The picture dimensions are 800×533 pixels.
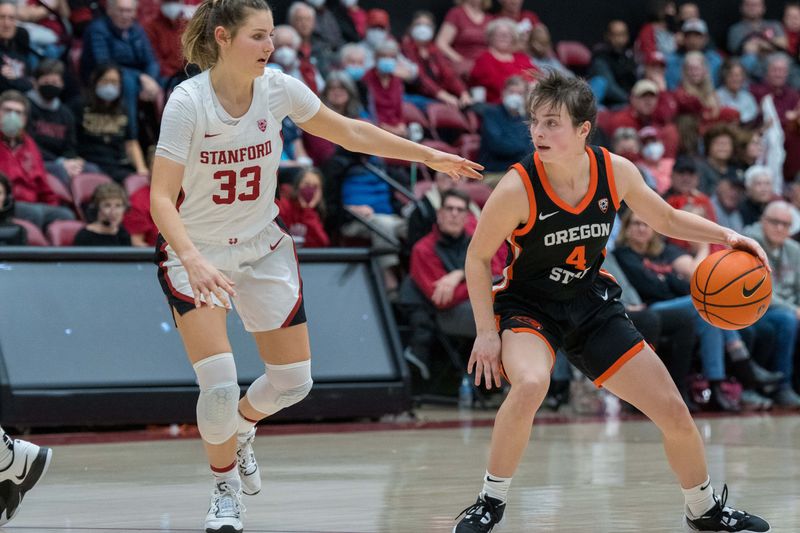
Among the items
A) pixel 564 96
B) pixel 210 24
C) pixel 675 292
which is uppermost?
pixel 210 24

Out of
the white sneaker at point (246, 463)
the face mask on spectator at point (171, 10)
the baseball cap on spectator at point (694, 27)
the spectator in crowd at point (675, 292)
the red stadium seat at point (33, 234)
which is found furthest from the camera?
the baseball cap on spectator at point (694, 27)

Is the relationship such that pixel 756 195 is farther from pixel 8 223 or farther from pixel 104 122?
pixel 8 223

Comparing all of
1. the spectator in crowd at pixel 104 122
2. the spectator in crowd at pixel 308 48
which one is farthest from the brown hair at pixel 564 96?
the spectator in crowd at pixel 308 48

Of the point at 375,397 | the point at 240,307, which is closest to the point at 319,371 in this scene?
the point at 375,397

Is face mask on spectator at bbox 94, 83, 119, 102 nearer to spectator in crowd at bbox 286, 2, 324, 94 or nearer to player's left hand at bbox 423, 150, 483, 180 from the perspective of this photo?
spectator in crowd at bbox 286, 2, 324, 94

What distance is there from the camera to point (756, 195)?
11.4 m

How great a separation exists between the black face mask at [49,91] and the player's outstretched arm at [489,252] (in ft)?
20.0

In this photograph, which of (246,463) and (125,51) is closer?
(246,463)

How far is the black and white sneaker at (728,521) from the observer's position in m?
4.54

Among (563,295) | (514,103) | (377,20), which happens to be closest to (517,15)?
(377,20)

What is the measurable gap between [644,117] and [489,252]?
29.0ft

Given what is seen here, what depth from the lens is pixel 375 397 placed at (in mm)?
8359

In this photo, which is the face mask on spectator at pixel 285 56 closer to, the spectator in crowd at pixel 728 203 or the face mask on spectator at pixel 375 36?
the face mask on spectator at pixel 375 36

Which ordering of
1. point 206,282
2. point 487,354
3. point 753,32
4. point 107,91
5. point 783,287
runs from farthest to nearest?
1. point 753,32
2. point 783,287
3. point 107,91
4. point 487,354
5. point 206,282
